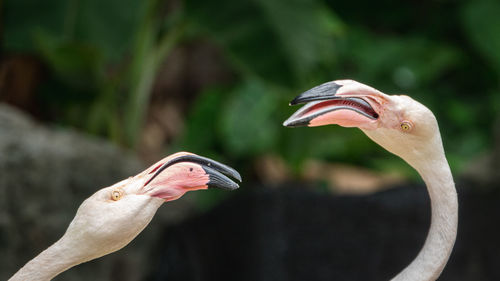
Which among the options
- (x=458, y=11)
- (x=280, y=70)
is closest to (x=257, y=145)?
(x=280, y=70)

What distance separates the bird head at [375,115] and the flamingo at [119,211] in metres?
0.17

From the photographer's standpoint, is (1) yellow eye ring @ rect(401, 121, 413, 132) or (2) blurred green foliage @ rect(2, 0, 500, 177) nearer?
(1) yellow eye ring @ rect(401, 121, 413, 132)

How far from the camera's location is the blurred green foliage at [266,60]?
2.76 m

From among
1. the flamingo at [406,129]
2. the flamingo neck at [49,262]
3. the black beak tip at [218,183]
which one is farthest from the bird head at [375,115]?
the flamingo neck at [49,262]

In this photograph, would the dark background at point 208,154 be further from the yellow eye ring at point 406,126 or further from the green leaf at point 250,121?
the yellow eye ring at point 406,126

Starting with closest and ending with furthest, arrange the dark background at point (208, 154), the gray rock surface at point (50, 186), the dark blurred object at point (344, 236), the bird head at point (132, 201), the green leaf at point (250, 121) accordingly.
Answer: the bird head at point (132, 201) < the gray rock surface at point (50, 186) < the dark background at point (208, 154) < the dark blurred object at point (344, 236) < the green leaf at point (250, 121)

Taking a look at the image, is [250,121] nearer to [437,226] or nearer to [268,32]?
[268,32]

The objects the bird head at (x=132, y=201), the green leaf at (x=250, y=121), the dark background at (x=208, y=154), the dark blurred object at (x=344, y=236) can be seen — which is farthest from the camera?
the green leaf at (x=250, y=121)

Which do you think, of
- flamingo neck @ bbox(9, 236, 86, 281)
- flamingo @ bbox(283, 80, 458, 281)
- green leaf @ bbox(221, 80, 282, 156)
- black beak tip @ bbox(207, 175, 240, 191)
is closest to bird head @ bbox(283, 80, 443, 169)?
flamingo @ bbox(283, 80, 458, 281)

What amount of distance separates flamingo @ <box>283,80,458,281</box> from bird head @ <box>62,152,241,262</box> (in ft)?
0.56

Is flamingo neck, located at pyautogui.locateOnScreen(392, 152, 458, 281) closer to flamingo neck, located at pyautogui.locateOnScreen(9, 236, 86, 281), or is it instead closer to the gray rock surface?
flamingo neck, located at pyautogui.locateOnScreen(9, 236, 86, 281)

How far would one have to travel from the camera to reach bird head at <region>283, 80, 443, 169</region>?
112 centimetres

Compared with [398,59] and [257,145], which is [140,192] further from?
[398,59]

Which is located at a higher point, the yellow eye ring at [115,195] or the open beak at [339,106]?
the open beak at [339,106]
